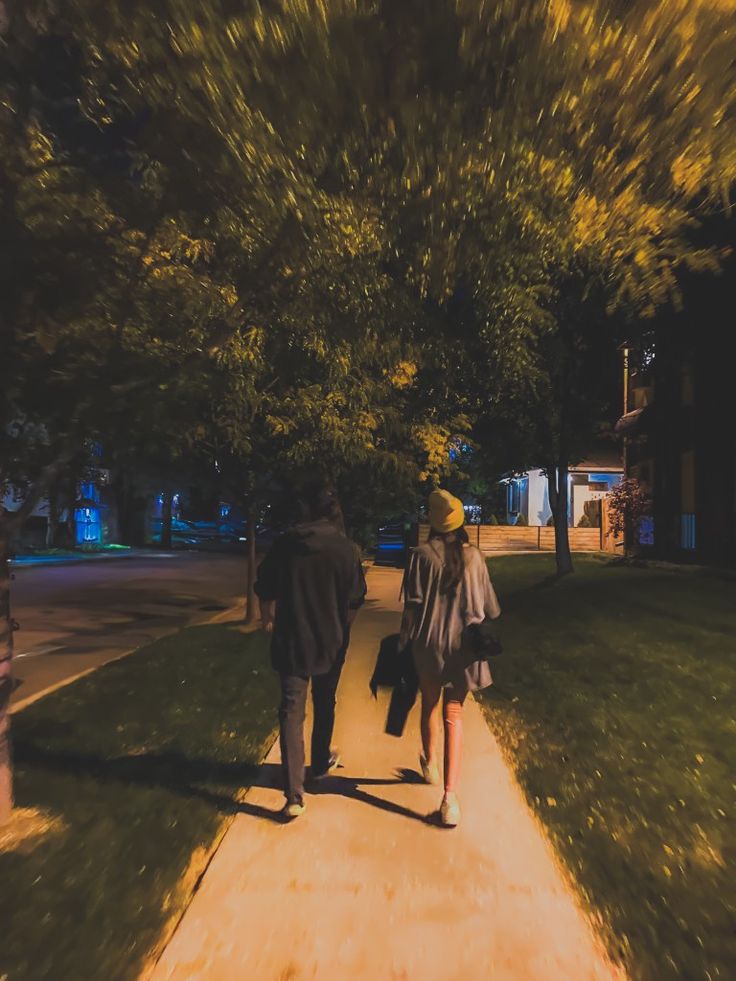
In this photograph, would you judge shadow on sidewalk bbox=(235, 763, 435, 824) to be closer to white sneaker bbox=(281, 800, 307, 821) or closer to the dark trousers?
white sneaker bbox=(281, 800, 307, 821)

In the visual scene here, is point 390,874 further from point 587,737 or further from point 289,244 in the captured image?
point 289,244

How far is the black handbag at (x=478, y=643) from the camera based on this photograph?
427cm

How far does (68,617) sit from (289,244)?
37.6 feet

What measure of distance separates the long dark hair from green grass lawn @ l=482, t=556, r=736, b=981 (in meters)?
1.47

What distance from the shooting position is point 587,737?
6250 mm

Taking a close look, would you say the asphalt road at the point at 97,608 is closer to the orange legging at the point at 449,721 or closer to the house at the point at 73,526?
the orange legging at the point at 449,721

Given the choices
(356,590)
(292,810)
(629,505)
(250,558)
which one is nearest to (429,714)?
(356,590)

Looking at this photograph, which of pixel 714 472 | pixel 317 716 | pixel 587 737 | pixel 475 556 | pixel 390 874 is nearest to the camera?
pixel 390 874

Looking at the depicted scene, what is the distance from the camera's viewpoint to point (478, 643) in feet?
14.0

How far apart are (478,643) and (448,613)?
252 millimetres

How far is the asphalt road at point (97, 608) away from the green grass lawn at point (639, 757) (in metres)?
5.19

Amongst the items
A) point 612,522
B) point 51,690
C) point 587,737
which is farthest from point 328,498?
point 612,522

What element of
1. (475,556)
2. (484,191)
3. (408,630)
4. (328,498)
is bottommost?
(408,630)

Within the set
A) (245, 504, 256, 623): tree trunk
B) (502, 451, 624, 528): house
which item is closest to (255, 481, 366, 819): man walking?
(245, 504, 256, 623): tree trunk
